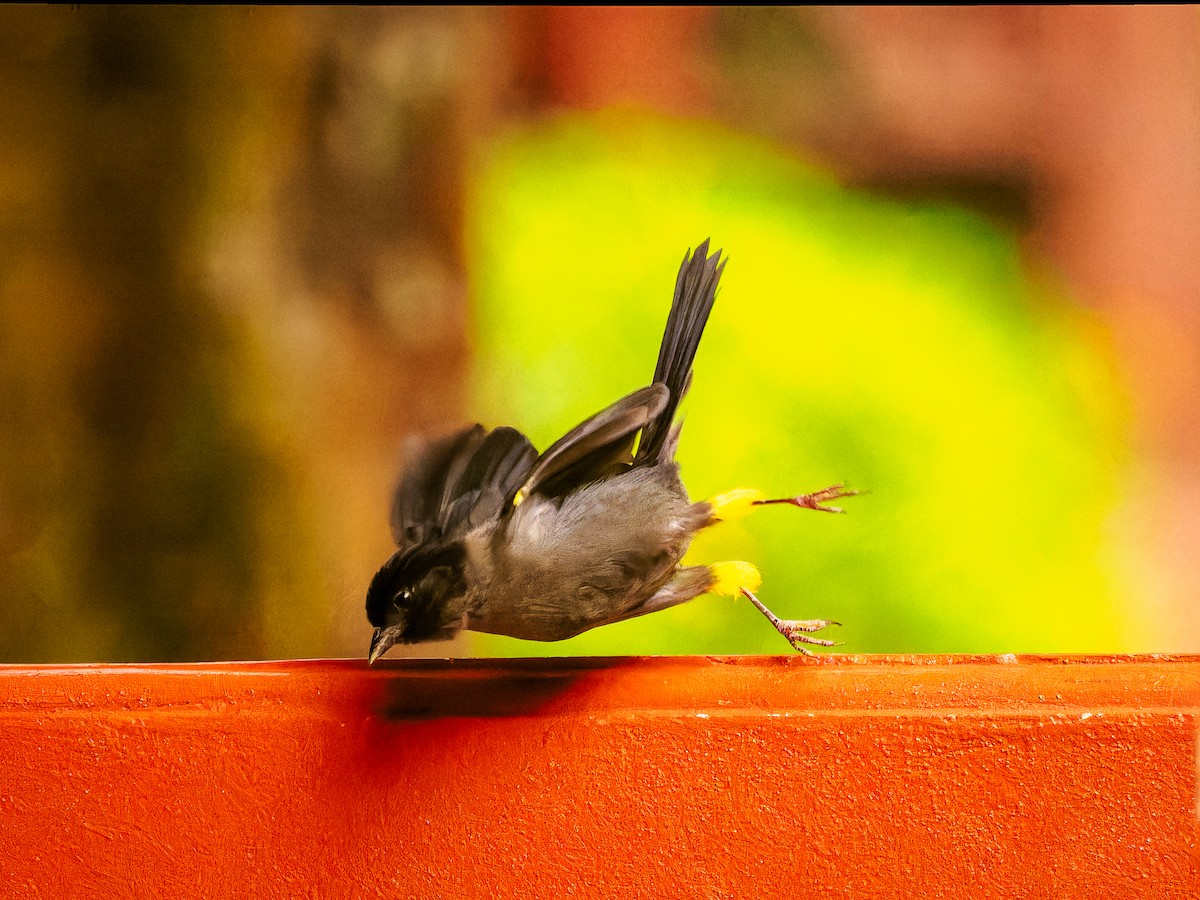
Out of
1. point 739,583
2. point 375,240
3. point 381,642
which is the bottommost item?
point 739,583

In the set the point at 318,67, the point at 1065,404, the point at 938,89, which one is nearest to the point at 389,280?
the point at 318,67

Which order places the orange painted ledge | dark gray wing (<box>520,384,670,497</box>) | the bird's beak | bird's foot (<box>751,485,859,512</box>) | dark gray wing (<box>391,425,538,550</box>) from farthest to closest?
1. bird's foot (<box>751,485,859,512</box>)
2. dark gray wing (<box>391,425,538,550</box>)
3. dark gray wing (<box>520,384,670,497</box>)
4. the bird's beak
5. the orange painted ledge

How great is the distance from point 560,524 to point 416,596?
310 mm

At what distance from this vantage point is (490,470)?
6.10 ft

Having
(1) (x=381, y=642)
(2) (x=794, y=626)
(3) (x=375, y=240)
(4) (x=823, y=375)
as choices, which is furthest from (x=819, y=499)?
(3) (x=375, y=240)

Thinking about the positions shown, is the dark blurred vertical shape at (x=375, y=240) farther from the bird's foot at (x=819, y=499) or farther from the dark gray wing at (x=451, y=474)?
the bird's foot at (x=819, y=499)

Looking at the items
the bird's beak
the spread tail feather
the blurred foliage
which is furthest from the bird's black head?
the blurred foliage

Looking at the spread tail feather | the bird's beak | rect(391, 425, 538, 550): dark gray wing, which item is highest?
the spread tail feather

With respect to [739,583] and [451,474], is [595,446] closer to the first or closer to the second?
[451,474]

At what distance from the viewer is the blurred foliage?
279cm

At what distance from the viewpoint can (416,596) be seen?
154cm

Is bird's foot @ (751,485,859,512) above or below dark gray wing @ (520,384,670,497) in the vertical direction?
below

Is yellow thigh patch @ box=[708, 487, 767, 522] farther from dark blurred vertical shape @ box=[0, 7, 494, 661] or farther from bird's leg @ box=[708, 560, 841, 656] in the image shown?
dark blurred vertical shape @ box=[0, 7, 494, 661]

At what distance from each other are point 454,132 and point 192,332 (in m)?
0.99
